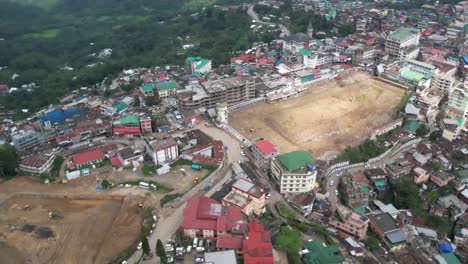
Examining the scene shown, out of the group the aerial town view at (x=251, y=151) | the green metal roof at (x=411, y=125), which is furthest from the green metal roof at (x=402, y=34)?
the green metal roof at (x=411, y=125)

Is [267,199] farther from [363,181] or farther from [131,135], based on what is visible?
[131,135]

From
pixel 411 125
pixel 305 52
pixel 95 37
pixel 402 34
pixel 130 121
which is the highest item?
pixel 402 34

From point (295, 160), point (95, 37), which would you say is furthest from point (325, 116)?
point (95, 37)

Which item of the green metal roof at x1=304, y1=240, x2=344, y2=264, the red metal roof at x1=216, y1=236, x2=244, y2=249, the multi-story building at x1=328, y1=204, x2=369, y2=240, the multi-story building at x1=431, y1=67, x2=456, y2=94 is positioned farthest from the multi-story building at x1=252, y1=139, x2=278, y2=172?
the multi-story building at x1=431, y1=67, x2=456, y2=94

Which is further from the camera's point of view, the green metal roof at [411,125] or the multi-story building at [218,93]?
the multi-story building at [218,93]

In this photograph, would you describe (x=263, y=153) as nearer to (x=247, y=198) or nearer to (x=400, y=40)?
(x=247, y=198)

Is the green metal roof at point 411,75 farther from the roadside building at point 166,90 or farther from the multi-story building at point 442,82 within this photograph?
the roadside building at point 166,90
